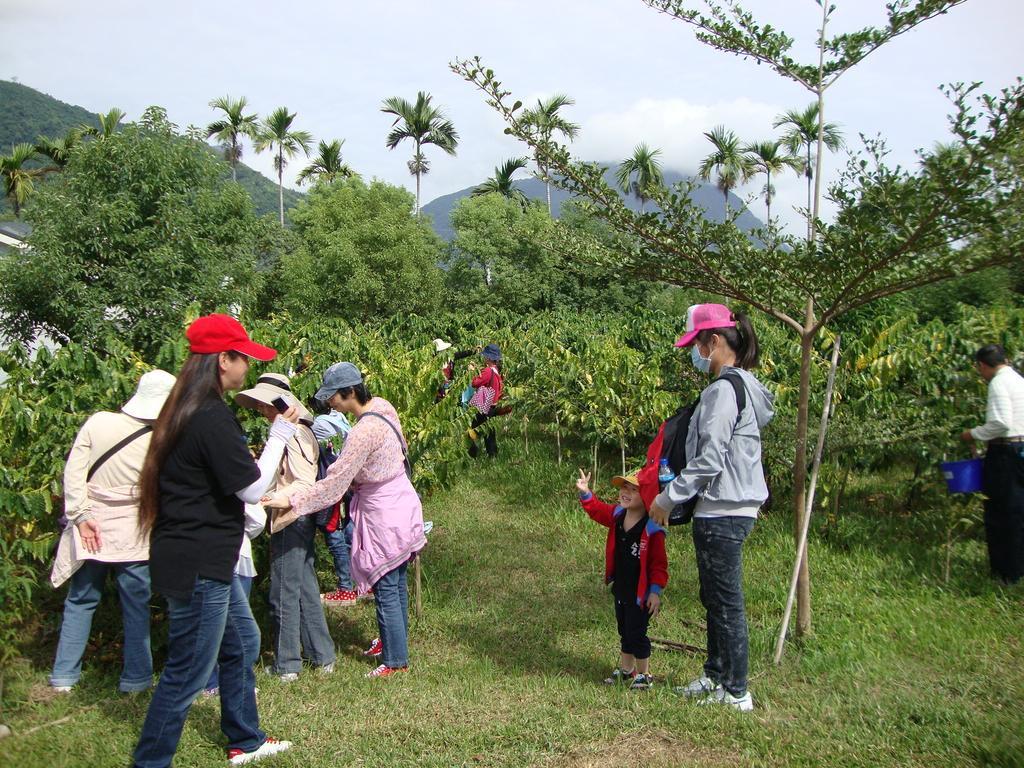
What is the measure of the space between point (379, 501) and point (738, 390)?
6.73 ft

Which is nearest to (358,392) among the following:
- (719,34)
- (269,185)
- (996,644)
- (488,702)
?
(488,702)

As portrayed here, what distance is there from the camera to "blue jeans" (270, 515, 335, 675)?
14.8 ft

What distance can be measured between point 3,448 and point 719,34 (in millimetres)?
4661

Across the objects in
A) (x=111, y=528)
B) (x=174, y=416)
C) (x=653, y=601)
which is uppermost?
(x=174, y=416)

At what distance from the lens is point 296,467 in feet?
14.6

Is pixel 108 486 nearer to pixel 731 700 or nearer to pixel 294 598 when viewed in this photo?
pixel 294 598

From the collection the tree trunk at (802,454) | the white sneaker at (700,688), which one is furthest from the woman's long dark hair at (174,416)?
the tree trunk at (802,454)

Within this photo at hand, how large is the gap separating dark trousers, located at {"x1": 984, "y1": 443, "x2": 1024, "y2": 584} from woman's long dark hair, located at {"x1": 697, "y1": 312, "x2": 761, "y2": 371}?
106 inches

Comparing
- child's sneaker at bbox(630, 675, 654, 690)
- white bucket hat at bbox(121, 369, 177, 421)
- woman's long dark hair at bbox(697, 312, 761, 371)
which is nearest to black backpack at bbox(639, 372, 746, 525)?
woman's long dark hair at bbox(697, 312, 761, 371)

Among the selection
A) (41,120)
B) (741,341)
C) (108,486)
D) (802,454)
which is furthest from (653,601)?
(41,120)

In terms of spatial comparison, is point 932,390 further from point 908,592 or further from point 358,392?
point 358,392

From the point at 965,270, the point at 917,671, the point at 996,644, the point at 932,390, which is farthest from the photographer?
the point at 932,390

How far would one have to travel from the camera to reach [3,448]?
4562 mm

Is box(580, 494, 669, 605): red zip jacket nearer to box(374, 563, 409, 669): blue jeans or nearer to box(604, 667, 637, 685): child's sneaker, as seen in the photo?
box(604, 667, 637, 685): child's sneaker
